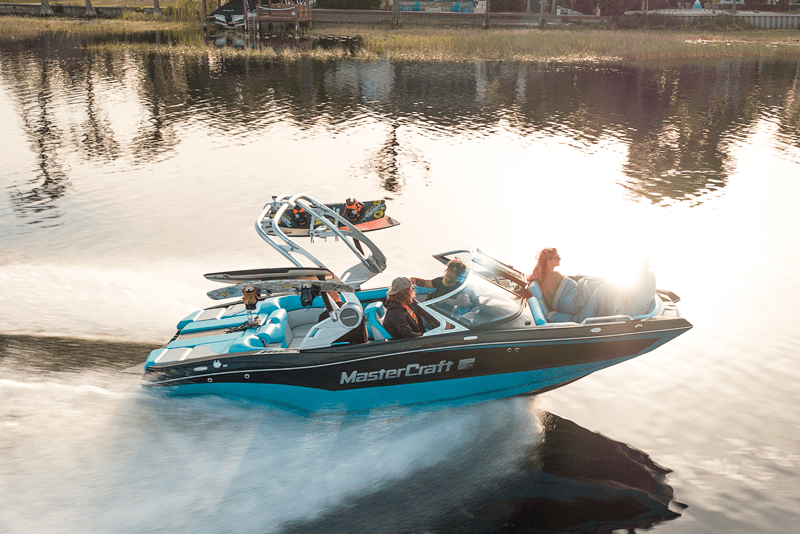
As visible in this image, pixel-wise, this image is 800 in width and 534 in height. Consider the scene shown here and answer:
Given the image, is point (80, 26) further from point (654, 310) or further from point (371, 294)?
point (654, 310)

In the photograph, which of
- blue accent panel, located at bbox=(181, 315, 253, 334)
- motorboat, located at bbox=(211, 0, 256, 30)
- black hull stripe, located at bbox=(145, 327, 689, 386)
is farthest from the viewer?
motorboat, located at bbox=(211, 0, 256, 30)

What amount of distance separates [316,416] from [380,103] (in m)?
23.9

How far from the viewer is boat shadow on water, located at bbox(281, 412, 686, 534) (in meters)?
6.51

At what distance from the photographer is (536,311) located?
26.8 feet

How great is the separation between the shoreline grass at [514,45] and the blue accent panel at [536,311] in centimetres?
3588

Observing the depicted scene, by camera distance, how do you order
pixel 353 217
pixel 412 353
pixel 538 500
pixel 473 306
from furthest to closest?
pixel 353 217 → pixel 473 306 → pixel 412 353 → pixel 538 500

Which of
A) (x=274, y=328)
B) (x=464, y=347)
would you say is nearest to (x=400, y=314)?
(x=464, y=347)

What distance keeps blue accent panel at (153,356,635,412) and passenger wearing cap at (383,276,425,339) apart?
2.17 feet

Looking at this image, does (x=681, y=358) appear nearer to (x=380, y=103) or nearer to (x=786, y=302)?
(x=786, y=302)

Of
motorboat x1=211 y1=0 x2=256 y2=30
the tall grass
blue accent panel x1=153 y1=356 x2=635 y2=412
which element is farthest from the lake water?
motorboat x1=211 y1=0 x2=256 y2=30

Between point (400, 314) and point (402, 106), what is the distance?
22.9 metres

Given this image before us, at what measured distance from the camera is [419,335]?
7711 mm

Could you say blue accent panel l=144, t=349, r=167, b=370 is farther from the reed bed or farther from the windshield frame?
the reed bed

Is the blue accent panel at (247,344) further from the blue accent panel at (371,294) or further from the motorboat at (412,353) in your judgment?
the blue accent panel at (371,294)
